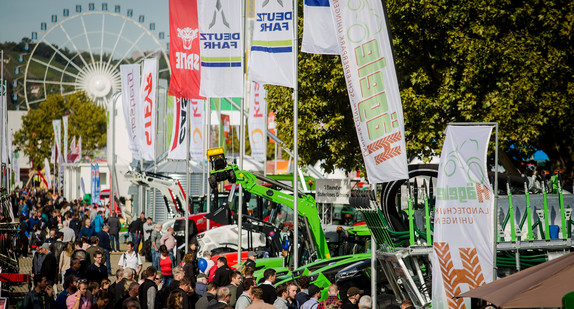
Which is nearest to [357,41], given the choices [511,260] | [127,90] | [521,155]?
[511,260]

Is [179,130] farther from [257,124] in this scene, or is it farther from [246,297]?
[246,297]

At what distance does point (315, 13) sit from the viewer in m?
14.4

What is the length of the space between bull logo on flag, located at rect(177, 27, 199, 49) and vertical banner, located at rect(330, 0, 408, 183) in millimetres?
8897

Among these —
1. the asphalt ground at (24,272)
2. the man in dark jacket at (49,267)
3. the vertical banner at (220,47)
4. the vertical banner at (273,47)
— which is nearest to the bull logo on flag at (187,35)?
the vertical banner at (220,47)

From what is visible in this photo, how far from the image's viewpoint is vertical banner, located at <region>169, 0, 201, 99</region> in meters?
19.9

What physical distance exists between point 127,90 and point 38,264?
12419 mm

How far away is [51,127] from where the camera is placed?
89.2 metres

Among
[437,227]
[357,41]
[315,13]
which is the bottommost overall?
[437,227]

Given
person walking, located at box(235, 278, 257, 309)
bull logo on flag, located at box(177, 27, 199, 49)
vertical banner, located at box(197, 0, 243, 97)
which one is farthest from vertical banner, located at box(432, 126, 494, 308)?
bull logo on flag, located at box(177, 27, 199, 49)

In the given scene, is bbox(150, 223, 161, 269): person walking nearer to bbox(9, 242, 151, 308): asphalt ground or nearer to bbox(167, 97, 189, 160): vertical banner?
bbox(9, 242, 151, 308): asphalt ground

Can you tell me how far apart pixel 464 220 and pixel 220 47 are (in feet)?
28.7

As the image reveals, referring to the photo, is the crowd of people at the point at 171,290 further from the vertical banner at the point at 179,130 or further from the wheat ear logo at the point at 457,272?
the vertical banner at the point at 179,130

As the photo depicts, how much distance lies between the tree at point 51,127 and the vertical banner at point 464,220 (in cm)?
8014

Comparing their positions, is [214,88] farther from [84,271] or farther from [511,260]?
[511,260]
